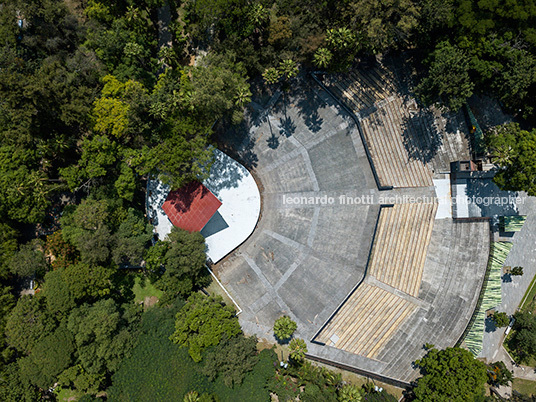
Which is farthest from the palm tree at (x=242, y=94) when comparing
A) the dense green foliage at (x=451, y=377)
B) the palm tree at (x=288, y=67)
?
the dense green foliage at (x=451, y=377)

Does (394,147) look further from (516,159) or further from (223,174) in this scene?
(223,174)

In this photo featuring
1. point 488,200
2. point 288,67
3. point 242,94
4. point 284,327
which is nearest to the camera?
point 242,94

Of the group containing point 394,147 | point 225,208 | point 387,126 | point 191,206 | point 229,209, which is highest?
point 191,206

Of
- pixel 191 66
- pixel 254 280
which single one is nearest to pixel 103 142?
pixel 191 66

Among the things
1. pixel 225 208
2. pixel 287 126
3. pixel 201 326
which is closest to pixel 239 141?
pixel 287 126

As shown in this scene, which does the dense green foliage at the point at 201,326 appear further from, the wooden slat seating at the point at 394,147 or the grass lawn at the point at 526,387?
the grass lawn at the point at 526,387

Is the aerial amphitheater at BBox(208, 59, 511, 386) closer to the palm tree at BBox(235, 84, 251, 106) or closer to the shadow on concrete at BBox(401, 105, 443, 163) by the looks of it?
the shadow on concrete at BBox(401, 105, 443, 163)

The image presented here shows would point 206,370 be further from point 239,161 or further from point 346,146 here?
point 346,146
